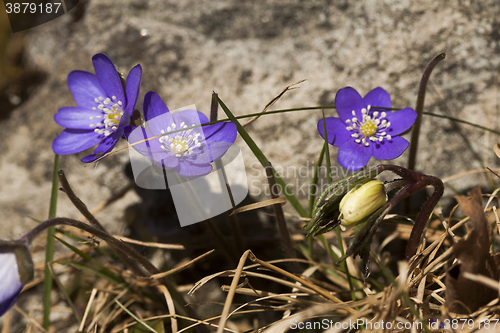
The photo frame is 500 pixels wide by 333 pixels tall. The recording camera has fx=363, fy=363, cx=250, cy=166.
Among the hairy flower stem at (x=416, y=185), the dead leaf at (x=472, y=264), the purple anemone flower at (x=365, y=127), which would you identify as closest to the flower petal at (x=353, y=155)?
the purple anemone flower at (x=365, y=127)

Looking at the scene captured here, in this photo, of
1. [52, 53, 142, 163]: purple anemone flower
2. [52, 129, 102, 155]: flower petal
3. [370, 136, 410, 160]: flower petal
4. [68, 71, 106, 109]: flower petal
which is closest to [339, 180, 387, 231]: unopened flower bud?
[370, 136, 410, 160]: flower petal

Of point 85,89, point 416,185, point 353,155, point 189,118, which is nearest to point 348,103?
point 353,155

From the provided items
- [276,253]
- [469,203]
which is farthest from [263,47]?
[469,203]

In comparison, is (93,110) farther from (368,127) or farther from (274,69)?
(368,127)

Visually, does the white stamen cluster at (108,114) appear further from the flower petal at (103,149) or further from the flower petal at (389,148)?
the flower petal at (389,148)

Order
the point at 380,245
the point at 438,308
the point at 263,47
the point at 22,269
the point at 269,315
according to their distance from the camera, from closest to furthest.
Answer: the point at 22,269, the point at 438,308, the point at 269,315, the point at 380,245, the point at 263,47

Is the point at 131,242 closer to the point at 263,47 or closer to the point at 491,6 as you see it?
the point at 263,47

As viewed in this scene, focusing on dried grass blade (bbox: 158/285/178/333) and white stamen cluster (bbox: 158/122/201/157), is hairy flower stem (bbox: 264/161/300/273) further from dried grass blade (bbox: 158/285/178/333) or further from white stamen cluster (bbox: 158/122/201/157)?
dried grass blade (bbox: 158/285/178/333)
